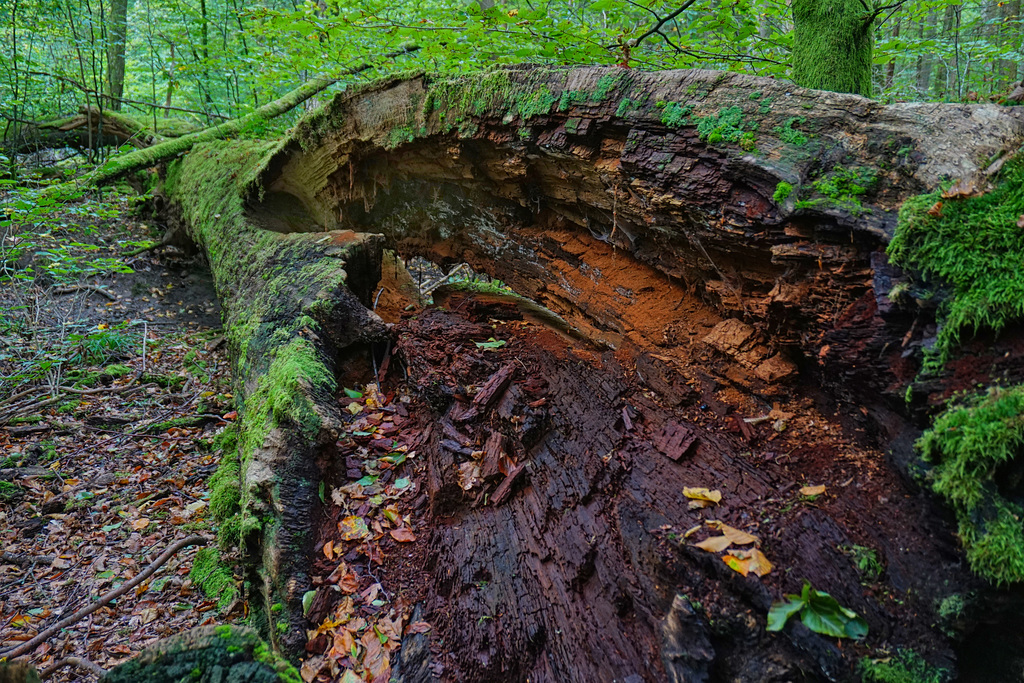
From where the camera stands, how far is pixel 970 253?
1.65 m

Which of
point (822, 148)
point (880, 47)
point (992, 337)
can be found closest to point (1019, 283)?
point (992, 337)

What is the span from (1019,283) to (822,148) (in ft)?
2.74

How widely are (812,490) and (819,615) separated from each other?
1.65 ft

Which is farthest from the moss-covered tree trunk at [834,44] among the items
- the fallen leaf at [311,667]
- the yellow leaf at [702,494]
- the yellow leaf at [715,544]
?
the fallen leaf at [311,667]

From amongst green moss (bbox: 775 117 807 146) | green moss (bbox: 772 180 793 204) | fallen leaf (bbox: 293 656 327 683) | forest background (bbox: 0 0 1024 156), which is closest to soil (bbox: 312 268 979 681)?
fallen leaf (bbox: 293 656 327 683)

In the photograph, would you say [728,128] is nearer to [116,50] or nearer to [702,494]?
[702,494]

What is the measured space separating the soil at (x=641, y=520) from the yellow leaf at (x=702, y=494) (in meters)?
0.04

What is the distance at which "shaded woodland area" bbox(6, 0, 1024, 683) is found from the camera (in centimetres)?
164

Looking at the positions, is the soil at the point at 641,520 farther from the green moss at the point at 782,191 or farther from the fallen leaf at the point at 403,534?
the green moss at the point at 782,191

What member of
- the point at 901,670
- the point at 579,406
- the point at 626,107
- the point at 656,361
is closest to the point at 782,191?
the point at 626,107

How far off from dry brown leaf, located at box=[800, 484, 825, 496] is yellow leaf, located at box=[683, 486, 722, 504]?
1.02 ft

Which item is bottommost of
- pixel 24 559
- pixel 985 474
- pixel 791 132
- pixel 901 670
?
pixel 24 559

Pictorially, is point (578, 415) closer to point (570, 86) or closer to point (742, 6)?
point (570, 86)

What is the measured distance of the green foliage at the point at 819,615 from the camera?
159cm
